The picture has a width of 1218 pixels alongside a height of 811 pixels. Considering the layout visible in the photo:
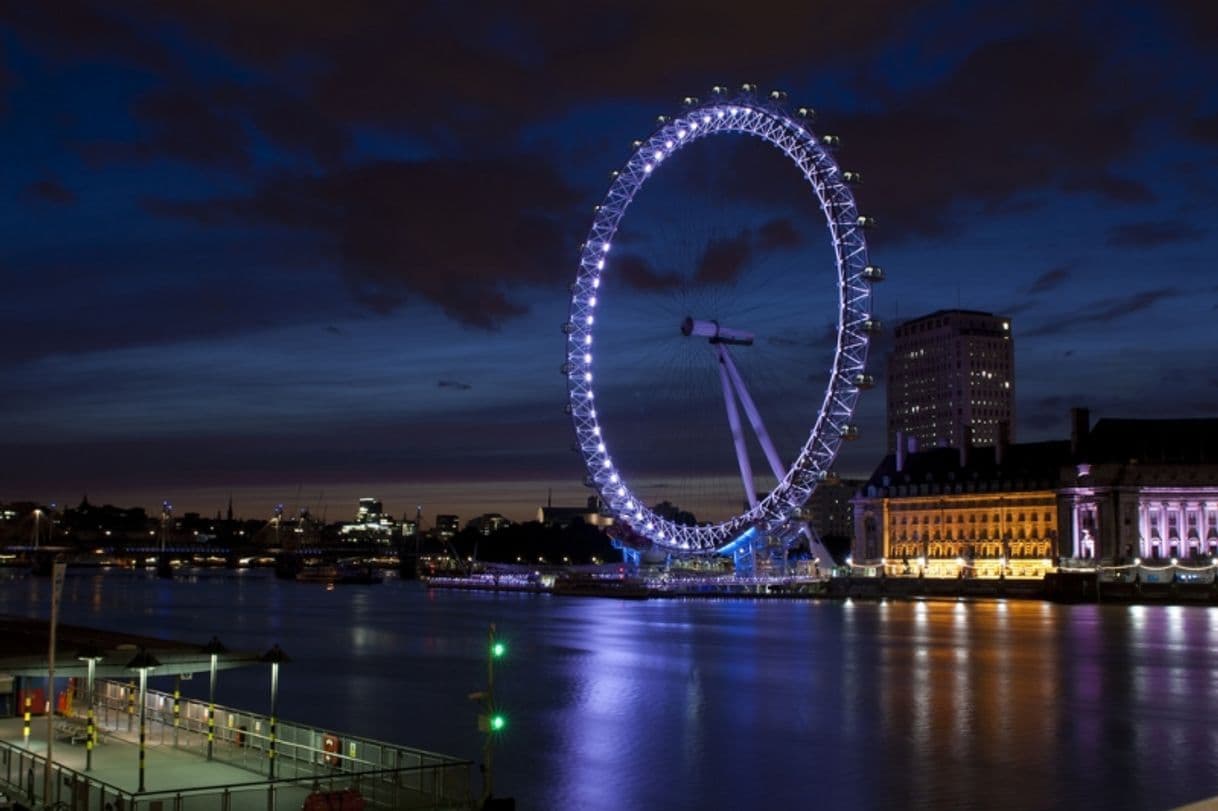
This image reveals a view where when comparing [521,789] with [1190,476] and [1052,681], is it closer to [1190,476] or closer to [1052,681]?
[1052,681]

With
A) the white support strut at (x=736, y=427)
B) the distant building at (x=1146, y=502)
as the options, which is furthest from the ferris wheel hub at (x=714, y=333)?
the distant building at (x=1146, y=502)

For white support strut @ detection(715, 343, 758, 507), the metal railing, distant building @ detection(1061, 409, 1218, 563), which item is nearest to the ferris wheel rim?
white support strut @ detection(715, 343, 758, 507)

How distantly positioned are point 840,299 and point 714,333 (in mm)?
12646

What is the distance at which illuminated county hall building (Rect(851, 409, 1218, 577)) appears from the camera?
13862 cm

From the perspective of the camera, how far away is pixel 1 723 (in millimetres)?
27984

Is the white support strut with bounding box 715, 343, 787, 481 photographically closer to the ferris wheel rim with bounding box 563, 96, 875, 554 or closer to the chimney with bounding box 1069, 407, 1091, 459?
the ferris wheel rim with bounding box 563, 96, 875, 554

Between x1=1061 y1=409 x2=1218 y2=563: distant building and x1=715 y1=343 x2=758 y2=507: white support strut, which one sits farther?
x1=1061 y1=409 x2=1218 y2=563: distant building

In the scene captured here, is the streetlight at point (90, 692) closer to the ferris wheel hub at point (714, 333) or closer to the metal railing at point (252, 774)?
the metal railing at point (252, 774)

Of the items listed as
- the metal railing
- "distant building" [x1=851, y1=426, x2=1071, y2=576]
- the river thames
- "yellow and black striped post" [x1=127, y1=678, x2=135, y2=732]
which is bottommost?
the river thames

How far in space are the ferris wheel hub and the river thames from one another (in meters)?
19.6

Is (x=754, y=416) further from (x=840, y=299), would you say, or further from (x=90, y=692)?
(x=90, y=692)

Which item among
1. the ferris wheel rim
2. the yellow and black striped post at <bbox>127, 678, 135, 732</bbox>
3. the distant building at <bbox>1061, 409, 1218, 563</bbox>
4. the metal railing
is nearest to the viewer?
the metal railing

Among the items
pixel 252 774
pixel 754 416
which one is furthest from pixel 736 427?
pixel 252 774

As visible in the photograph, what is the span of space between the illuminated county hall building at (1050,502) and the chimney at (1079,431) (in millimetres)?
138
